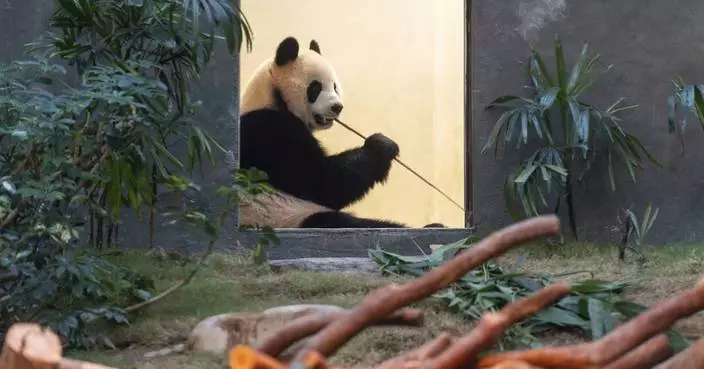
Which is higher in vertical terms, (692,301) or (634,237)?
(692,301)

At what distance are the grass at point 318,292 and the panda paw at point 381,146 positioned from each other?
4.30 feet

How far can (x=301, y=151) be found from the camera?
626cm

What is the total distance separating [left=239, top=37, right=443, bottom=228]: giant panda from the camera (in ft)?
20.0

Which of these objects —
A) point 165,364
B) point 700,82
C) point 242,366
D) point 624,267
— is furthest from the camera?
point 700,82

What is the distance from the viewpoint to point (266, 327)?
3525mm

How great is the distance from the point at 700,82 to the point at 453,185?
5.93 feet

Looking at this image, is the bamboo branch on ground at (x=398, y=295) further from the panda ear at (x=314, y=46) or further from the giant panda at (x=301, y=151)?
the panda ear at (x=314, y=46)

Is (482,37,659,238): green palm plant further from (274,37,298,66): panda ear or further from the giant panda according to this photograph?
(274,37,298,66): panda ear

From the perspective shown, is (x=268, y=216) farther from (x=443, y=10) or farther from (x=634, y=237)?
(x=634, y=237)

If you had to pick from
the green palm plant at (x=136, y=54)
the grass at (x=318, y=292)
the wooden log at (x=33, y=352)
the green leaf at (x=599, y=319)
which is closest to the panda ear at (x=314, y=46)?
the grass at (x=318, y=292)

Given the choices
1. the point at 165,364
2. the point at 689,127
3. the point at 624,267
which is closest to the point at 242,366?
the point at 165,364

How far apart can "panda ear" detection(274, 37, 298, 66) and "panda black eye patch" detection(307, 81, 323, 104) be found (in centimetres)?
23

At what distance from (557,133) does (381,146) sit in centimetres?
123

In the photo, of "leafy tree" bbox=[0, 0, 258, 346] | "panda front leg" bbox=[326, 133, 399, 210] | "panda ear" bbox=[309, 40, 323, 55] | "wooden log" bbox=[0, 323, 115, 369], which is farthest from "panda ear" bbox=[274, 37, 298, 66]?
"wooden log" bbox=[0, 323, 115, 369]
